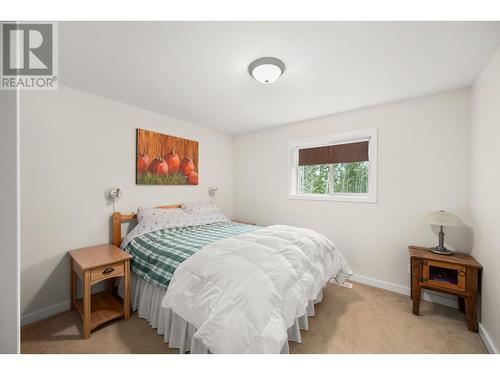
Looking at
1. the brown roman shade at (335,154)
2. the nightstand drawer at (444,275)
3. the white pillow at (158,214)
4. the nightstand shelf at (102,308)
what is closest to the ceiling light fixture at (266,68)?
the brown roman shade at (335,154)

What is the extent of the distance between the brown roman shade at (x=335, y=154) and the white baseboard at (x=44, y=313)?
3434mm

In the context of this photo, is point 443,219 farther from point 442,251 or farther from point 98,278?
point 98,278

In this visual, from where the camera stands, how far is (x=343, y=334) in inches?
69.4

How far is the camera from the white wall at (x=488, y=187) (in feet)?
5.08

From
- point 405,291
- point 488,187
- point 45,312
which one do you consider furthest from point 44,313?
point 488,187

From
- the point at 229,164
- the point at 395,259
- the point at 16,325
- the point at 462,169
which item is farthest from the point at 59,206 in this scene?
the point at 462,169

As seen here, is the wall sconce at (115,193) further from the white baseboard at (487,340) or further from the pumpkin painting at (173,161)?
the white baseboard at (487,340)

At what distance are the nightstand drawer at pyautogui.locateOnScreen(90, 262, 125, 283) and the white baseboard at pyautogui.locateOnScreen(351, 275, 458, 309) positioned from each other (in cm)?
284

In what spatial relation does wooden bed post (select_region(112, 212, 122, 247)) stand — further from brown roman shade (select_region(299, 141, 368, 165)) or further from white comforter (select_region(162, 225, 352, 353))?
brown roman shade (select_region(299, 141, 368, 165))

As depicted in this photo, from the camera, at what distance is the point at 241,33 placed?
1.41 meters

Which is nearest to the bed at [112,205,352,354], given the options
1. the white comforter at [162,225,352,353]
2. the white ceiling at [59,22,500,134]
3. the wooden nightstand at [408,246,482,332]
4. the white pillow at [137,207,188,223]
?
the white comforter at [162,225,352,353]

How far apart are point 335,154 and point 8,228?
3198mm

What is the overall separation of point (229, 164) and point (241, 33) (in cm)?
282
